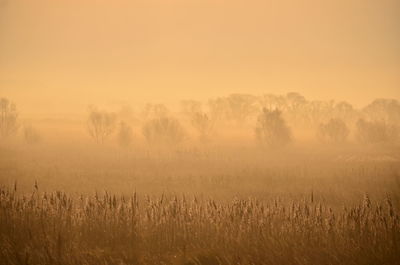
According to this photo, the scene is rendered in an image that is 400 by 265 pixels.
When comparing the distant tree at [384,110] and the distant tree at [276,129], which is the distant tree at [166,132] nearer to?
the distant tree at [276,129]

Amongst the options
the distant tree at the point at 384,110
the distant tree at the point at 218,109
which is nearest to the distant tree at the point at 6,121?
the distant tree at the point at 218,109

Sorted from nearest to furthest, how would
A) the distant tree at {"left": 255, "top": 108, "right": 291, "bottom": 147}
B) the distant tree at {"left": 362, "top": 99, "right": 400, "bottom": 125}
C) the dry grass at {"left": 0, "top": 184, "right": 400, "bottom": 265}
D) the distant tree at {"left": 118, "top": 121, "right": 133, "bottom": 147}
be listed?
the dry grass at {"left": 0, "top": 184, "right": 400, "bottom": 265} → the distant tree at {"left": 255, "top": 108, "right": 291, "bottom": 147} → the distant tree at {"left": 118, "top": 121, "right": 133, "bottom": 147} → the distant tree at {"left": 362, "top": 99, "right": 400, "bottom": 125}

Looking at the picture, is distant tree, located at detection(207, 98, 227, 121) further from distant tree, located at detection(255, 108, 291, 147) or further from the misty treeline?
distant tree, located at detection(255, 108, 291, 147)

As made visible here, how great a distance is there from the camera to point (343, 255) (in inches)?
329

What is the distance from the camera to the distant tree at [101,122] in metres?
71.1

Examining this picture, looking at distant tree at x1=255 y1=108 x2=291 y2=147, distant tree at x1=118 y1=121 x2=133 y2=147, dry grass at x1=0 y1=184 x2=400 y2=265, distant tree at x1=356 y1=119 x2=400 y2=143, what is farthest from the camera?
distant tree at x1=118 y1=121 x2=133 y2=147

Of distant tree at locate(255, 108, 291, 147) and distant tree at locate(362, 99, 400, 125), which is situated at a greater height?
distant tree at locate(362, 99, 400, 125)

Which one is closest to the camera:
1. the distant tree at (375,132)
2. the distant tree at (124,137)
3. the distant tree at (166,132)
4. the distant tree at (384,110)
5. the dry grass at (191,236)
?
the dry grass at (191,236)

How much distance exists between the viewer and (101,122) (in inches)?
2825

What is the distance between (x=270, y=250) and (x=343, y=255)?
1.75 m

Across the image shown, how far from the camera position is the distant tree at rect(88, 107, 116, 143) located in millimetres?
71062

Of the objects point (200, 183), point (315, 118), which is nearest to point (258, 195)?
point (200, 183)

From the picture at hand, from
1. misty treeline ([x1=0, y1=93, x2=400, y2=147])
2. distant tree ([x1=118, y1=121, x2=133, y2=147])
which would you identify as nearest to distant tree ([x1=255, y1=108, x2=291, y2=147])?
misty treeline ([x1=0, y1=93, x2=400, y2=147])

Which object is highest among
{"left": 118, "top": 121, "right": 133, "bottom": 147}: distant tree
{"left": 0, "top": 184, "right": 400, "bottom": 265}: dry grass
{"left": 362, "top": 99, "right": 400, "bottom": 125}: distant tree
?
{"left": 362, "top": 99, "right": 400, "bottom": 125}: distant tree
